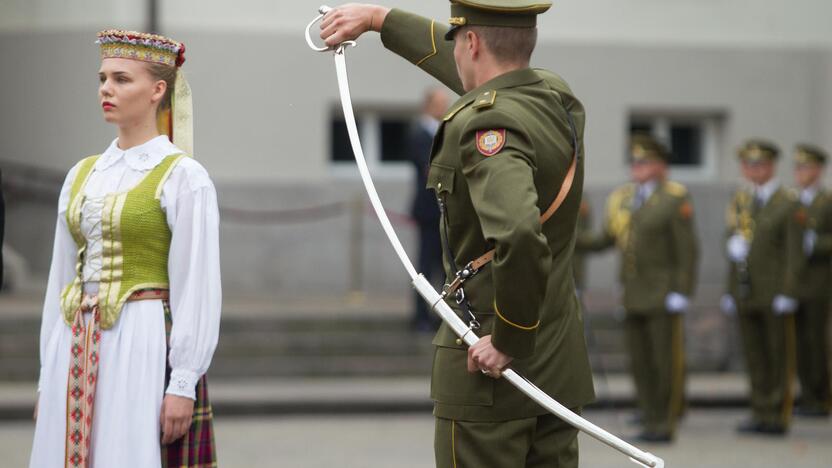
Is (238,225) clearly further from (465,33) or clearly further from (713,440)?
(465,33)

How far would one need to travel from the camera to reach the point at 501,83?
413cm

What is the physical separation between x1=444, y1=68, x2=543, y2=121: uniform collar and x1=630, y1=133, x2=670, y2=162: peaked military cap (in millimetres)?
6402

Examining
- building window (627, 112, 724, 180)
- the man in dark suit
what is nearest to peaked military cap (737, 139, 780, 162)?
the man in dark suit

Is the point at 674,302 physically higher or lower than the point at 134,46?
lower

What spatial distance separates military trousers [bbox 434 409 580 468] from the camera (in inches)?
162

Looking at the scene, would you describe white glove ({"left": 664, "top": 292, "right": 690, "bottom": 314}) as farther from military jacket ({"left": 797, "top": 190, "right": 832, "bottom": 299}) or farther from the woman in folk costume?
the woman in folk costume

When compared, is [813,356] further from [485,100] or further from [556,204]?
[485,100]

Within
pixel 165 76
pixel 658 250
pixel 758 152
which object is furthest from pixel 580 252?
pixel 165 76

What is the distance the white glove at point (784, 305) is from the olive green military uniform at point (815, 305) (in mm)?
473

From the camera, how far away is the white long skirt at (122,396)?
173 inches

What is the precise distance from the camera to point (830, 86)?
1869 cm

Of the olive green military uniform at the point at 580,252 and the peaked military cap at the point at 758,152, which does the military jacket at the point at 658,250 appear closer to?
the olive green military uniform at the point at 580,252

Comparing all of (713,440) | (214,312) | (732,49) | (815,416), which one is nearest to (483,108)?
(214,312)

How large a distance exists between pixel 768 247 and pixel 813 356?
4.82ft
